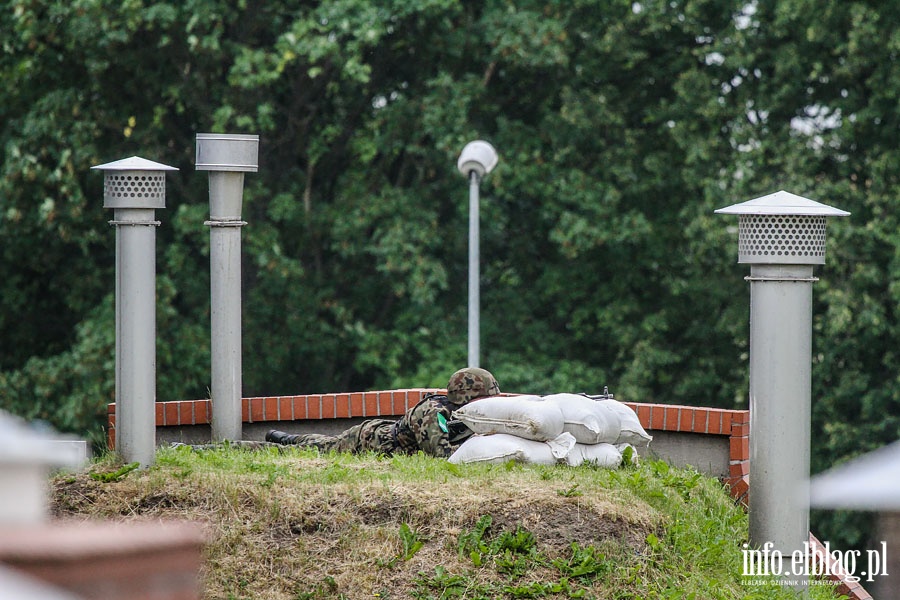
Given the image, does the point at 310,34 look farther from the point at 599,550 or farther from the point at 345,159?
the point at 599,550

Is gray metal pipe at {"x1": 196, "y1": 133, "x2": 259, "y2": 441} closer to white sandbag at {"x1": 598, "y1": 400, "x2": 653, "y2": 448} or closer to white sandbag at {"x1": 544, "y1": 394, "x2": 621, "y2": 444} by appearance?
white sandbag at {"x1": 544, "y1": 394, "x2": 621, "y2": 444}

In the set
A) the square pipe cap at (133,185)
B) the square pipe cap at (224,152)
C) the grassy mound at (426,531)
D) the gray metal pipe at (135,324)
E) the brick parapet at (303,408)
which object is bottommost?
the grassy mound at (426,531)

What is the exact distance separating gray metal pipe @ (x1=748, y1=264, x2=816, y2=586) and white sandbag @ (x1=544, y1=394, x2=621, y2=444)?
1379 millimetres

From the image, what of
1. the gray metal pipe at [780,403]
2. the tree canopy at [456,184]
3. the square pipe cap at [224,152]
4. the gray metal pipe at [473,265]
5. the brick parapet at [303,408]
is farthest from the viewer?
the tree canopy at [456,184]

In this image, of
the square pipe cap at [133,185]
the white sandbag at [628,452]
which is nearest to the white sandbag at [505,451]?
the white sandbag at [628,452]

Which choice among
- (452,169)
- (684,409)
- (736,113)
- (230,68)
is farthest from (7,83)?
(684,409)

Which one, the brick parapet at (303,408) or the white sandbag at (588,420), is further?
the brick parapet at (303,408)

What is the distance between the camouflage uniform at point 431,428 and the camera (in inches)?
308

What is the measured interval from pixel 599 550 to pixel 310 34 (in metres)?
11.1

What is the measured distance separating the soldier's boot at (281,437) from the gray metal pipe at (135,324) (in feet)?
5.28

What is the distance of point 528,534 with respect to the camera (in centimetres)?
605

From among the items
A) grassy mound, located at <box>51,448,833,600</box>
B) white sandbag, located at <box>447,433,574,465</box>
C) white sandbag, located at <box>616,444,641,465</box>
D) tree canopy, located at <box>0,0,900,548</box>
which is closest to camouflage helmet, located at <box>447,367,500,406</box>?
white sandbag, located at <box>447,433,574,465</box>

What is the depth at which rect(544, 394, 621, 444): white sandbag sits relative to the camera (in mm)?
7312

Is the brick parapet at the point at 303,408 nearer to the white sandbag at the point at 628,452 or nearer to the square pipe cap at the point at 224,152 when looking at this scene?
the white sandbag at the point at 628,452
